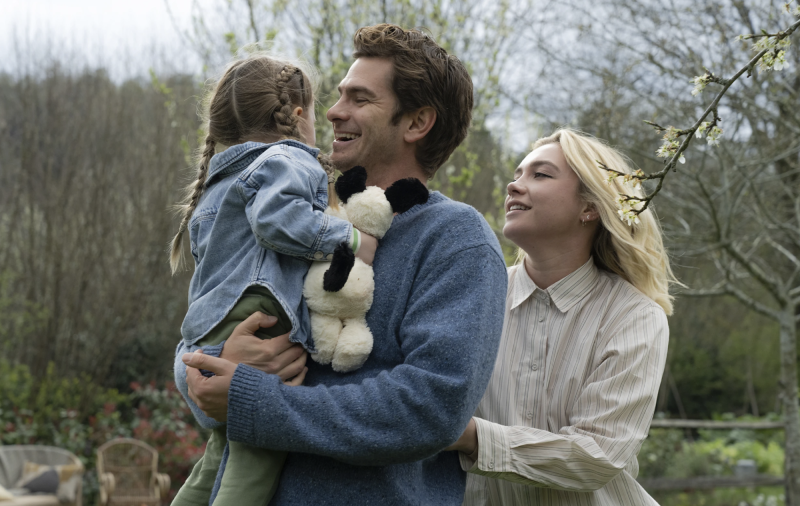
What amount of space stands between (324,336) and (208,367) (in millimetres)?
259

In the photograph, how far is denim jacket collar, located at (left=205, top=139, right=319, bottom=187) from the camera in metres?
1.82

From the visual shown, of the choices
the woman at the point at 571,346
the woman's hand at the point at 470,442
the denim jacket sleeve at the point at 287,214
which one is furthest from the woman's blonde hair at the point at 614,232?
the denim jacket sleeve at the point at 287,214

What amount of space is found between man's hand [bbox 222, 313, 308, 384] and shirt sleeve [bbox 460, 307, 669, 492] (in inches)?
23.3

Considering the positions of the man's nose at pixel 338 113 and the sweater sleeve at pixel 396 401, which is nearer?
the sweater sleeve at pixel 396 401

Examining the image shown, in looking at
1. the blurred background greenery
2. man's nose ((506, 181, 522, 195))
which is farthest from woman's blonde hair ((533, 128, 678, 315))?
the blurred background greenery

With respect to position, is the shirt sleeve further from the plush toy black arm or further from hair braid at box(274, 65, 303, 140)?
hair braid at box(274, 65, 303, 140)

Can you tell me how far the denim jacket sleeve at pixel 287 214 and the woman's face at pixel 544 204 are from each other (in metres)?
0.91

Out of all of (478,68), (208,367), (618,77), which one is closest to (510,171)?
(478,68)

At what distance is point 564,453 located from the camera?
6.50 ft

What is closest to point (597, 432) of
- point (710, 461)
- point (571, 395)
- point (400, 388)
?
point (571, 395)

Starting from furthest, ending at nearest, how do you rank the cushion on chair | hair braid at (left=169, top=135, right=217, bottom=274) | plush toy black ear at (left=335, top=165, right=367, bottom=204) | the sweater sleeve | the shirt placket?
1. the cushion on chair
2. the shirt placket
3. hair braid at (left=169, top=135, right=217, bottom=274)
4. plush toy black ear at (left=335, top=165, right=367, bottom=204)
5. the sweater sleeve

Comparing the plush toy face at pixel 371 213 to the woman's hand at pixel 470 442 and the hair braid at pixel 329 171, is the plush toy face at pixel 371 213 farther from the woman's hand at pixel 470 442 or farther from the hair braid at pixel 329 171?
the woman's hand at pixel 470 442

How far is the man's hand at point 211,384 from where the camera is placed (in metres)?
1.51

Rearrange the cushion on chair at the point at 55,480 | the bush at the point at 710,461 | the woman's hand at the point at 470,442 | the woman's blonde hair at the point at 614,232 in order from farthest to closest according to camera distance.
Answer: the bush at the point at 710,461
the cushion on chair at the point at 55,480
the woman's blonde hair at the point at 614,232
the woman's hand at the point at 470,442
